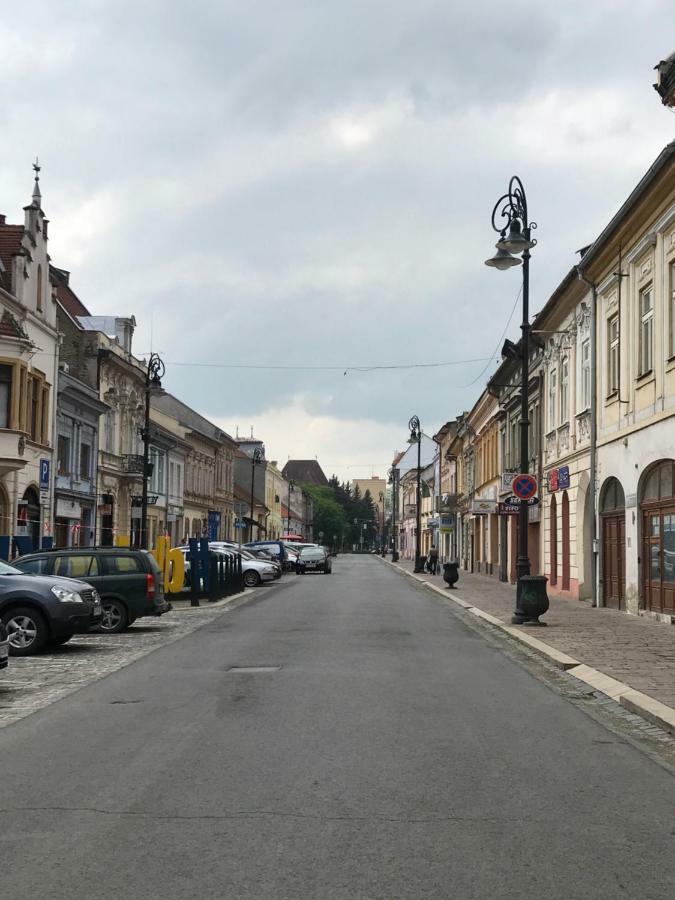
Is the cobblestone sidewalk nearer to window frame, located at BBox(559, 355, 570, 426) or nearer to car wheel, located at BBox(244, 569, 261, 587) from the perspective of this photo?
window frame, located at BBox(559, 355, 570, 426)

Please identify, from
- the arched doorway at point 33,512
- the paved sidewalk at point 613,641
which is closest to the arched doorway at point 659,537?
the paved sidewalk at point 613,641

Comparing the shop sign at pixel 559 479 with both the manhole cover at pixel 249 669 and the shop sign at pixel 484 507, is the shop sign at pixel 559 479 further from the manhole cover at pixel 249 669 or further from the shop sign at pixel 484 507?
the manhole cover at pixel 249 669

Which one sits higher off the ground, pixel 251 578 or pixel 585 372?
pixel 585 372

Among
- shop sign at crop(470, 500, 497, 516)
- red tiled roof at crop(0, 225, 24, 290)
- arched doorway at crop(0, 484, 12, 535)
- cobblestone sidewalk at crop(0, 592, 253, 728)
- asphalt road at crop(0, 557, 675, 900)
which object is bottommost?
cobblestone sidewalk at crop(0, 592, 253, 728)

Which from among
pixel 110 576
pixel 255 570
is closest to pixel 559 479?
pixel 255 570

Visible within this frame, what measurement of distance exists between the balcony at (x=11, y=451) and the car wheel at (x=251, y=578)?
11030 millimetres

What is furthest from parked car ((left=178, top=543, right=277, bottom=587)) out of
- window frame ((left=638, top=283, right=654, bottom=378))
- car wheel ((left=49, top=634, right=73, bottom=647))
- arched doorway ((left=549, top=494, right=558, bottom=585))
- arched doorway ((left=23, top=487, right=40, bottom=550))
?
car wheel ((left=49, top=634, right=73, bottom=647))

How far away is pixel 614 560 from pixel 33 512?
20.0 meters

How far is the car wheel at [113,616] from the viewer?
19.4m

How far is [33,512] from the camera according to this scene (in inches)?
1432

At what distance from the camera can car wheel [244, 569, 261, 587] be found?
1635 inches

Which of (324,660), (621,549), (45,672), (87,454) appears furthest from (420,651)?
(87,454)

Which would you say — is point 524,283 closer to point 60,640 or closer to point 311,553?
point 60,640

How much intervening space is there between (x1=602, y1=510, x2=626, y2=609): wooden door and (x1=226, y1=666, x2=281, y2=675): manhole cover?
13.1 meters
